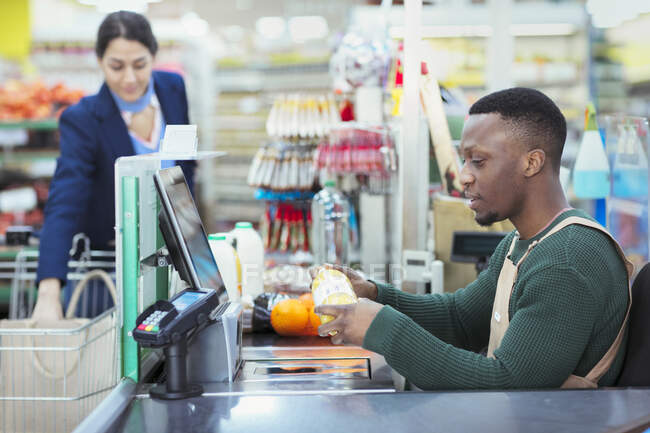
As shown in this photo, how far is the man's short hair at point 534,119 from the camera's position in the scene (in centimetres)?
175

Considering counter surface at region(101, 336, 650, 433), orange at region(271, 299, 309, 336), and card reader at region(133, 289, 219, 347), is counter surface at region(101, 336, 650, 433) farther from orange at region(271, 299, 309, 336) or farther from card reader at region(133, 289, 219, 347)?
orange at region(271, 299, 309, 336)

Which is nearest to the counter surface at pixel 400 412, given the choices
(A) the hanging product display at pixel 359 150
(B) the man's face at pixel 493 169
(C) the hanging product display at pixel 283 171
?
(B) the man's face at pixel 493 169

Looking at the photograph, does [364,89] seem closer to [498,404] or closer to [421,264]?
[421,264]

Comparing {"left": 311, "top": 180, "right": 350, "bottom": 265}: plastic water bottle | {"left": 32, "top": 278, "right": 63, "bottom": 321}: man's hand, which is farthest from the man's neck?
{"left": 311, "top": 180, "right": 350, "bottom": 265}: plastic water bottle

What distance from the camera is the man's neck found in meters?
1.77

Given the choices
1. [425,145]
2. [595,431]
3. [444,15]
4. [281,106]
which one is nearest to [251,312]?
[425,145]

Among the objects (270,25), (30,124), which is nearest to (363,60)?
(30,124)

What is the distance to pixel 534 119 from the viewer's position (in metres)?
1.75

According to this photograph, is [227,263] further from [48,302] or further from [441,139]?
[441,139]

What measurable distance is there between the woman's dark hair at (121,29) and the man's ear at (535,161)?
2152mm

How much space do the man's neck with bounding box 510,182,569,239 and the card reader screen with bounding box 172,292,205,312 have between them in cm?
77

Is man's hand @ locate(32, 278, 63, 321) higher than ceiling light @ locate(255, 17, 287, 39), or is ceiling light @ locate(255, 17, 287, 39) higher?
ceiling light @ locate(255, 17, 287, 39)

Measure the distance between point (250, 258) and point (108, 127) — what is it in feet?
3.49

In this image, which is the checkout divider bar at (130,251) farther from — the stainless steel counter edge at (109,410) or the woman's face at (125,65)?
the woman's face at (125,65)
